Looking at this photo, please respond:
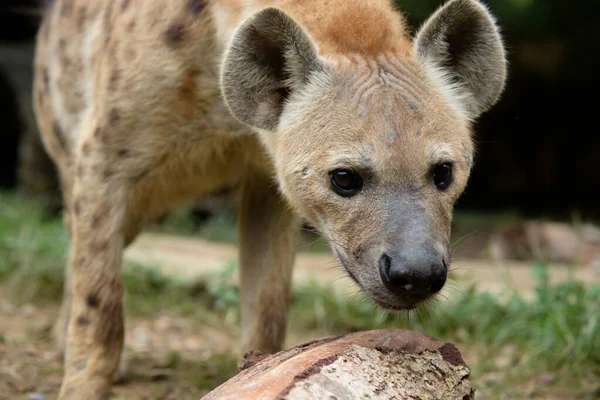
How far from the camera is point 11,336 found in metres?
4.71

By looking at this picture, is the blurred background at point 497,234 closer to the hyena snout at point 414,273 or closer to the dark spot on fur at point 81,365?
the dark spot on fur at point 81,365

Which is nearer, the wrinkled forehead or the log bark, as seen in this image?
the log bark

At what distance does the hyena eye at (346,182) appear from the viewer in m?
2.70

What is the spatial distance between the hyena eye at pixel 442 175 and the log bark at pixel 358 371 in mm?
500

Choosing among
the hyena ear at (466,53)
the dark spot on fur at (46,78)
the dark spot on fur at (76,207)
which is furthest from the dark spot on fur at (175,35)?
the dark spot on fur at (46,78)

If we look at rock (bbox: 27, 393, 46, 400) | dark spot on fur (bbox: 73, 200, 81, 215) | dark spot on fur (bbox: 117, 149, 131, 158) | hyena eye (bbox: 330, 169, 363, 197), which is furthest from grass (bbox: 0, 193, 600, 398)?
dark spot on fur (bbox: 117, 149, 131, 158)

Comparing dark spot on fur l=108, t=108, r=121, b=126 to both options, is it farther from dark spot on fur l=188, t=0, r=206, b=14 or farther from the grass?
the grass

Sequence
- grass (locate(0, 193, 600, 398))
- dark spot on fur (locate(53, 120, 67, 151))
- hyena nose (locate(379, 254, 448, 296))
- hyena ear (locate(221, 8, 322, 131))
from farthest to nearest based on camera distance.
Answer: dark spot on fur (locate(53, 120, 67, 151)), grass (locate(0, 193, 600, 398)), hyena ear (locate(221, 8, 322, 131)), hyena nose (locate(379, 254, 448, 296))

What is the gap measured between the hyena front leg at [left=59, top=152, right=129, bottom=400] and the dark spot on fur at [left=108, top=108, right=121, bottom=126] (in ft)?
0.48

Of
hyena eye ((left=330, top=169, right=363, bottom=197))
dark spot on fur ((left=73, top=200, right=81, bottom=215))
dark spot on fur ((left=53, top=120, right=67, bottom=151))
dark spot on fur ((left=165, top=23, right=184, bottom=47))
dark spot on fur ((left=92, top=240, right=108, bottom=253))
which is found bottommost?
dark spot on fur ((left=53, top=120, right=67, bottom=151))

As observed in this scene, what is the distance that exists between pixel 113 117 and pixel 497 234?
5.19m

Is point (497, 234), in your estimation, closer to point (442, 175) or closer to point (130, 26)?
point (130, 26)

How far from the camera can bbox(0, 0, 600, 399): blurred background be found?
4.40 m

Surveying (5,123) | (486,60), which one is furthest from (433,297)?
(5,123)
